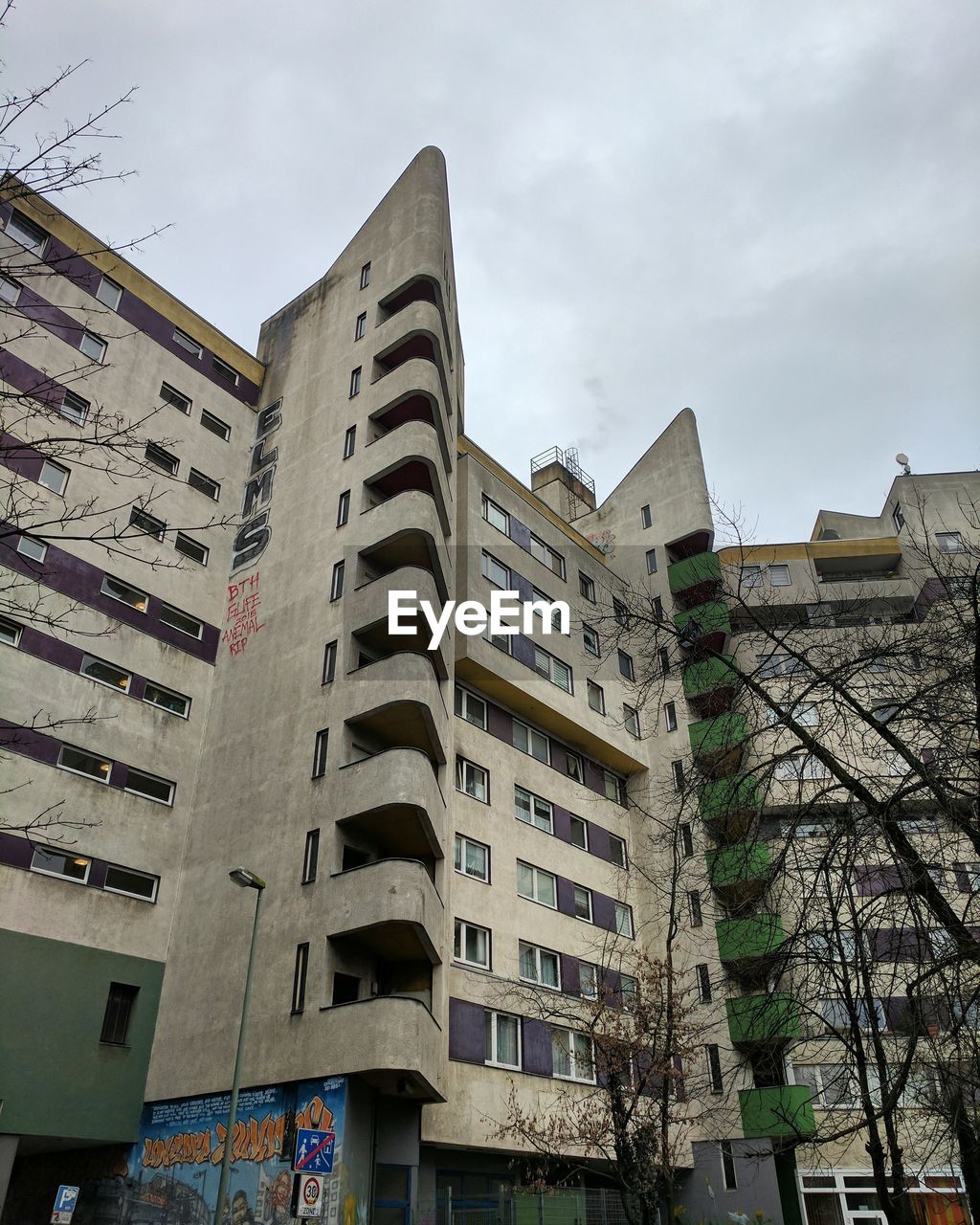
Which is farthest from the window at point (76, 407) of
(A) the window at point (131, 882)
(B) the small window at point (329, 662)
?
(A) the window at point (131, 882)

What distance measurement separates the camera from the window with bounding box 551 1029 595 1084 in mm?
27375

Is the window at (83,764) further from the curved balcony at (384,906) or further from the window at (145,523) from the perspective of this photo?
the curved balcony at (384,906)

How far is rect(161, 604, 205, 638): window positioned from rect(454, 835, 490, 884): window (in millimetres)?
10810

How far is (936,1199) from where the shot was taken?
2978cm

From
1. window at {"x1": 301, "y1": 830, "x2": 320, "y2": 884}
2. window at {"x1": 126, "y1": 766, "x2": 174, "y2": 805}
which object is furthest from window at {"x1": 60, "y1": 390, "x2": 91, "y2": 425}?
window at {"x1": 301, "y1": 830, "x2": 320, "y2": 884}

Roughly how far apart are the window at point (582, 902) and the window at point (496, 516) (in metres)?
13.4

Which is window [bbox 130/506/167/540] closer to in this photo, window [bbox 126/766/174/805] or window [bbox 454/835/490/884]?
window [bbox 126/766/174/805]

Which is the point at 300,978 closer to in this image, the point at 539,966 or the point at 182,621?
the point at 539,966

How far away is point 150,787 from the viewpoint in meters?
26.9

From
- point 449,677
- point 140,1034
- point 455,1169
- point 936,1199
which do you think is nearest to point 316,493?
point 449,677

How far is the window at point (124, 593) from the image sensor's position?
27.9 m

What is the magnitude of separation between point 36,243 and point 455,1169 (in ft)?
101

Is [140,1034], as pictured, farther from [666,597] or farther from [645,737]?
[666,597]

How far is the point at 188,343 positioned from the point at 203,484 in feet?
20.5
